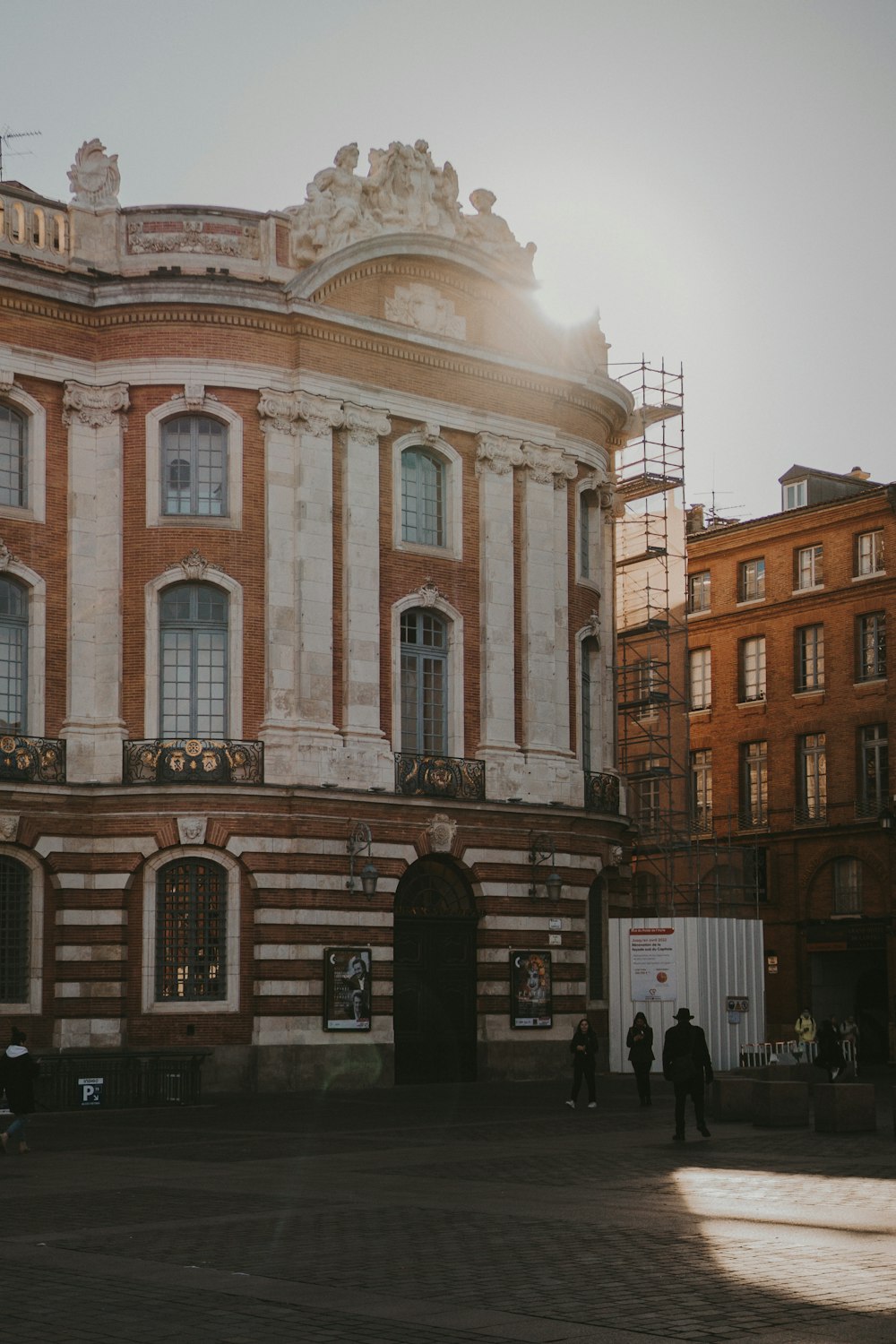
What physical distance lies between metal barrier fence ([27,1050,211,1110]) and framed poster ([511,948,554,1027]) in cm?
919

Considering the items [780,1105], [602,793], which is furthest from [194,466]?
[780,1105]

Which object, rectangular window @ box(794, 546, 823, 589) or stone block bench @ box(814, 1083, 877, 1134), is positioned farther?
rectangular window @ box(794, 546, 823, 589)

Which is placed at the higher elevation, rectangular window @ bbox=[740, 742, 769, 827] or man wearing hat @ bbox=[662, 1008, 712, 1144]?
rectangular window @ bbox=[740, 742, 769, 827]

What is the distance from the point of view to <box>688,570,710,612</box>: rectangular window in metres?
67.7

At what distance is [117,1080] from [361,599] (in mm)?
11888

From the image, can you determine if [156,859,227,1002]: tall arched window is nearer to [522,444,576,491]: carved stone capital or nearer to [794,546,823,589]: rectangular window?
[522,444,576,491]: carved stone capital

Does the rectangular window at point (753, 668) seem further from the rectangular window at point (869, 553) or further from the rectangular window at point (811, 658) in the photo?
the rectangular window at point (869, 553)

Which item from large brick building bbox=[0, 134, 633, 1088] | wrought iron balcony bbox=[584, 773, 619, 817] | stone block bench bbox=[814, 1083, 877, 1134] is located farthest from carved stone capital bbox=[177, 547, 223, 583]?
stone block bench bbox=[814, 1083, 877, 1134]

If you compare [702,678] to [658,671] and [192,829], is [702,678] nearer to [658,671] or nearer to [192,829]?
[658,671]

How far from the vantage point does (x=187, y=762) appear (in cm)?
3872

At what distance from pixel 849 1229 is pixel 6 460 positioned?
2723 cm

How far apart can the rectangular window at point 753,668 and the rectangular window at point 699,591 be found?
99.9 inches

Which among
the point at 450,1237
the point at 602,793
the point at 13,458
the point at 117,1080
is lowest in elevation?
the point at 450,1237

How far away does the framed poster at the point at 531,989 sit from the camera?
141 feet
